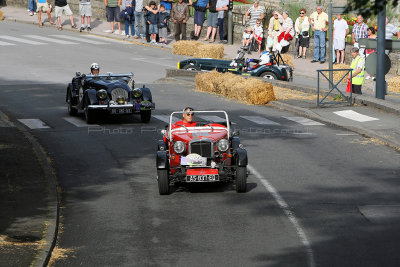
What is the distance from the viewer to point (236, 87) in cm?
2970

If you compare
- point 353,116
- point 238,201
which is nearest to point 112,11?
point 353,116

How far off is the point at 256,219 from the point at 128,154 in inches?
254

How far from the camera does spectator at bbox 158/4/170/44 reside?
1710 inches

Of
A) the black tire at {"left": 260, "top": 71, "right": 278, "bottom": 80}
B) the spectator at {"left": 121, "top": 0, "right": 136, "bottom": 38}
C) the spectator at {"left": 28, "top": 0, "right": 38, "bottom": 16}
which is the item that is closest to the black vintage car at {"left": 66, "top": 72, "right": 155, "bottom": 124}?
the black tire at {"left": 260, "top": 71, "right": 278, "bottom": 80}

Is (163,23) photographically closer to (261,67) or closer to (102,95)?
(261,67)

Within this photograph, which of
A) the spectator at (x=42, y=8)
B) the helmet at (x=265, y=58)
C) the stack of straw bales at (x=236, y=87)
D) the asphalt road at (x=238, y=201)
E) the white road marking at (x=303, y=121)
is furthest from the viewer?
the spectator at (x=42, y=8)

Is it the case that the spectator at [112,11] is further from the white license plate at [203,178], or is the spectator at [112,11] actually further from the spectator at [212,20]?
the white license plate at [203,178]

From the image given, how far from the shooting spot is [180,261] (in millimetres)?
12289

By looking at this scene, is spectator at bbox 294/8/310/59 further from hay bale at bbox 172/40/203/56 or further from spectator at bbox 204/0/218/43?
spectator at bbox 204/0/218/43

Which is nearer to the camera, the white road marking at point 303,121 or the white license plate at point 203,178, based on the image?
the white license plate at point 203,178

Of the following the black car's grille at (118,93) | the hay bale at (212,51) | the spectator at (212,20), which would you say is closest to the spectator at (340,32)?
the hay bale at (212,51)

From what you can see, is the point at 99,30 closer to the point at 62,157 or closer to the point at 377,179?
the point at 62,157

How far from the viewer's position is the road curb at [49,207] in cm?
1221

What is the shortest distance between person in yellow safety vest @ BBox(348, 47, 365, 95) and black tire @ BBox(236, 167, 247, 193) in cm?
1221
